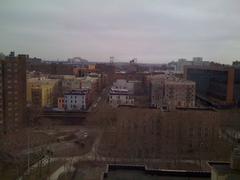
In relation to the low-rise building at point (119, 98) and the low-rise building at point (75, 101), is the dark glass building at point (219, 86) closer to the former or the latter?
the low-rise building at point (119, 98)

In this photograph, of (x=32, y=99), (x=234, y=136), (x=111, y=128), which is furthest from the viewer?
(x=32, y=99)

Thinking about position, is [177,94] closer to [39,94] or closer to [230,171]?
[39,94]

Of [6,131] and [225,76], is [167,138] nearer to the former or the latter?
[6,131]

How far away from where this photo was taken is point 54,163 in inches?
461

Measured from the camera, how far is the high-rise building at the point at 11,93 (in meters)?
15.9

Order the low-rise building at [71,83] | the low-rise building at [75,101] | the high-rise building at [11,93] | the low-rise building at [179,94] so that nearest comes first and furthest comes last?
the high-rise building at [11,93]
the low-rise building at [75,101]
the low-rise building at [179,94]
the low-rise building at [71,83]

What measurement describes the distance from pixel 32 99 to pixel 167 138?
11.6 meters

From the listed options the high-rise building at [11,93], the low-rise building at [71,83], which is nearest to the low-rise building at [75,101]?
the low-rise building at [71,83]

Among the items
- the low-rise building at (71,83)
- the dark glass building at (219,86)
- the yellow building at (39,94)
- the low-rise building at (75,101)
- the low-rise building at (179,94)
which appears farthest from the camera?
the low-rise building at (71,83)

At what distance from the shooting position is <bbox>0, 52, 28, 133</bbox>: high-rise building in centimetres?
1586

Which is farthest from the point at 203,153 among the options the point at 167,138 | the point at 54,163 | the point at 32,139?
the point at 32,139

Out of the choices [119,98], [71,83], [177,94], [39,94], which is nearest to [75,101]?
[39,94]

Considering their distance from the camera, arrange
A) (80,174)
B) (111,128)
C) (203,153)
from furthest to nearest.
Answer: (111,128), (203,153), (80,174)

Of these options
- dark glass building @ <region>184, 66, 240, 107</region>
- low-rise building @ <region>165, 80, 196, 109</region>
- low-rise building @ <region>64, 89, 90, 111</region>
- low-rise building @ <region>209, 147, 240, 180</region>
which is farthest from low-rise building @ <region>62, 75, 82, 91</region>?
low-rise building @ <region>209, 147, 240, 180</region>
